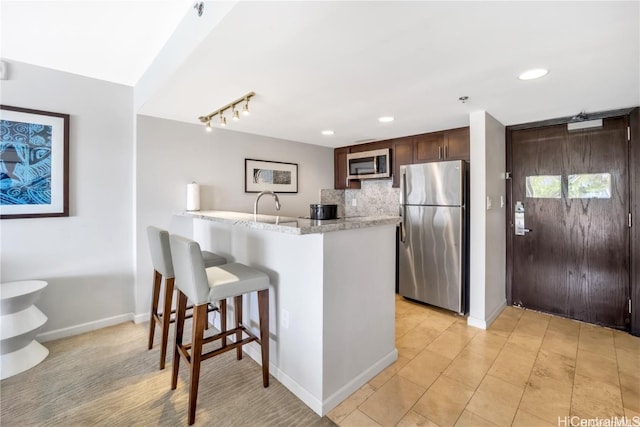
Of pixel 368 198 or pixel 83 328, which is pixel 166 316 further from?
pixel 368 198

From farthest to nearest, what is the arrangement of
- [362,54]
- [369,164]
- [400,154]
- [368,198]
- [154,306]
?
[368,198] → [369,164] → [400,154] → [154,306] → [362,54]

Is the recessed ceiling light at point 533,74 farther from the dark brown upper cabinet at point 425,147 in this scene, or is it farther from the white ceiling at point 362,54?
the dark brown upper cabinet at point 425,147

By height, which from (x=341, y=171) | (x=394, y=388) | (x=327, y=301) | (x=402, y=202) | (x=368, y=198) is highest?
(x=341, y=171)

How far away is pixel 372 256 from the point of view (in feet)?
6.66

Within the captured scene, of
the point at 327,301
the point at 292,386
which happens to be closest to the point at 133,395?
the point at 292,386

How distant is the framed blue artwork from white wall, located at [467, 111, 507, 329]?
12.3 feet

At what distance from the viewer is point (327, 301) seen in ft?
5.67

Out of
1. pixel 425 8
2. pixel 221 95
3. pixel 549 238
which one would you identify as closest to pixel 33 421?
pixel 221 95

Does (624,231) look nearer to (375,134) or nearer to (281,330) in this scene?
(375,134)

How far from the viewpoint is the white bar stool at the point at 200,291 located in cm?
166

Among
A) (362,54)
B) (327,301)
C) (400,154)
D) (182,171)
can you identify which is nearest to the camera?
(362,54)

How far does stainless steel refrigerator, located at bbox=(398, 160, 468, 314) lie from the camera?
3.03m

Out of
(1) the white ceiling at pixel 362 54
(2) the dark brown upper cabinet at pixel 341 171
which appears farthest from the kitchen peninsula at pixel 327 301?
(2) the dark brown upper cabinet at pixel 341 171

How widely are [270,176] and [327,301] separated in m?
2.46
